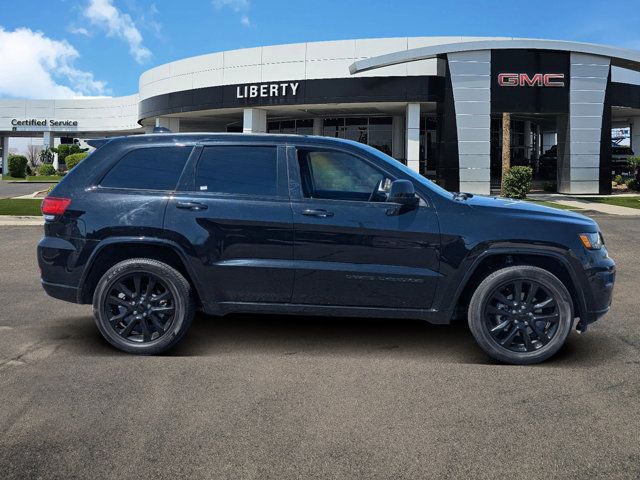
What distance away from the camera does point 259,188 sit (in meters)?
4.71

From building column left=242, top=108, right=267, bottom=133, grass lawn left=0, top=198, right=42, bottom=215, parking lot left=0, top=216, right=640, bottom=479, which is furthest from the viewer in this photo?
building column left=242, top=108, right=267, bottom=133

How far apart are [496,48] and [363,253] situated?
1069 inches

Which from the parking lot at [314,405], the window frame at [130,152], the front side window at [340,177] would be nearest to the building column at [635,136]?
the parking lot at [314,405]

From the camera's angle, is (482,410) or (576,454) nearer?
(576,454)

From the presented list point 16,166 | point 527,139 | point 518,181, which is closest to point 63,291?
point 518,181

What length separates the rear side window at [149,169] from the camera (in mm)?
4809

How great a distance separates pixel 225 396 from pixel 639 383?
2882mm

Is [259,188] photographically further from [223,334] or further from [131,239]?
[223,334]

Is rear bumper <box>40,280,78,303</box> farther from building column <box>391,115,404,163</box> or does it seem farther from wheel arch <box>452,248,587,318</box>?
building column <box>391,115,404,163</box>

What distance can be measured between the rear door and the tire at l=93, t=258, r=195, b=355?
0.24 metres

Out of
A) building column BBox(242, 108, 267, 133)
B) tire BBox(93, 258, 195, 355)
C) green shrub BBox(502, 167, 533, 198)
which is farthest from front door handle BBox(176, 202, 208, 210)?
building column BBox(242, 108, 267, 133)

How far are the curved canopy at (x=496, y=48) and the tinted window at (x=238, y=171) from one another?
84.7 feet

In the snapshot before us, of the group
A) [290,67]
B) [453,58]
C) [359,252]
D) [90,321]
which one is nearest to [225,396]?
[359,252]

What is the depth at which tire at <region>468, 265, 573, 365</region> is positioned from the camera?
444 cm
